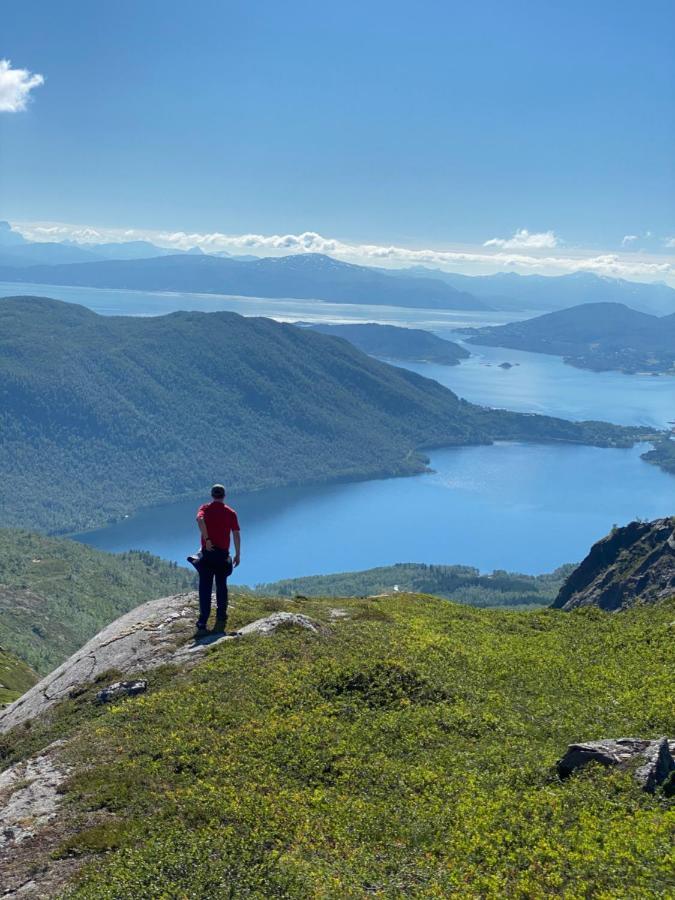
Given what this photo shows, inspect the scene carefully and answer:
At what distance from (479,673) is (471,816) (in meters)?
8.89

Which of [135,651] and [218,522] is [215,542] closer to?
[218,522]

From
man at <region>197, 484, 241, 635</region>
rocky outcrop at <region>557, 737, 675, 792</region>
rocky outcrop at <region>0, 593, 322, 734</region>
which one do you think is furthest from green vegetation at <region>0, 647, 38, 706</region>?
rocky outcrop at <region>557, 737, 675, 792</region>

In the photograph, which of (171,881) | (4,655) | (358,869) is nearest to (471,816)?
(358,869)

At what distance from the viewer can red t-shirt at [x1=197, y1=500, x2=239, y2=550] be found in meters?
26.6

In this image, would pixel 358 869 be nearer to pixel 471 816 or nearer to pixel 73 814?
pixel 471 816

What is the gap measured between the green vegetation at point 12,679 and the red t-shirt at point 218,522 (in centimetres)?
5348

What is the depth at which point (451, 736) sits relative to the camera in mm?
18703

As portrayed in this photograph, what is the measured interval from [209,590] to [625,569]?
76.6m

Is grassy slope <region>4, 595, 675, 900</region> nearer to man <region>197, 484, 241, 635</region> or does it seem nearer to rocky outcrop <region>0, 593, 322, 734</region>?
rocky outcrop <region>0, 593, 322, 734</region>

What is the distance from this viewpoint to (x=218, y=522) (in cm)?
2681

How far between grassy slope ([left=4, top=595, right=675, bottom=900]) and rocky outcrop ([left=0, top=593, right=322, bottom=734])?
4.17 feet

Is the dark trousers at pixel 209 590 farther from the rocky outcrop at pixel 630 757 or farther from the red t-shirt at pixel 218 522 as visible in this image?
the rocky outcrop at pixel 630 757

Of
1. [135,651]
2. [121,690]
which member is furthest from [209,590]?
[121,690]

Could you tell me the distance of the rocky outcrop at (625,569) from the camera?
79.0 meters
